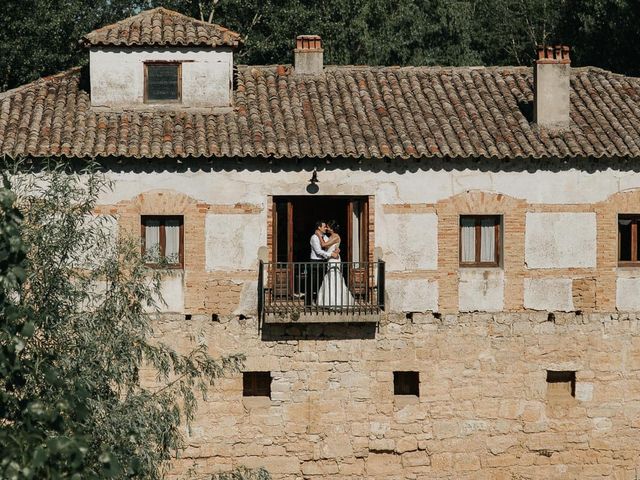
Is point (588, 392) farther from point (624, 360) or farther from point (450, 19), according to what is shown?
point (450, 19)

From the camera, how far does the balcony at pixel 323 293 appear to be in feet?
76.2

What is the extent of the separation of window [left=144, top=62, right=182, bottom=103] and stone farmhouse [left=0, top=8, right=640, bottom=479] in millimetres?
203

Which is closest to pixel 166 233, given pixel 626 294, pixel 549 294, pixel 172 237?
pixel 172 237

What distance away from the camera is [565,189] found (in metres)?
24.1

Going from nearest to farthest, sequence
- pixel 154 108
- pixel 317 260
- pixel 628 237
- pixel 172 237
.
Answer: pixel 172 237 → pixel 317 260 → pixel 628 237 → pixel 154 108

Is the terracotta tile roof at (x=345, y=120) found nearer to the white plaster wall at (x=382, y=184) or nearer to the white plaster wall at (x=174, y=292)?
the white plaster wall at (x=382, y=184)

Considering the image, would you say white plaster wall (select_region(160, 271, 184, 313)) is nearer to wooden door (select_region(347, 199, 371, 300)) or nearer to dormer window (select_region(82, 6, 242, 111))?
wooden door (select_region(347, 199, 371, 300))

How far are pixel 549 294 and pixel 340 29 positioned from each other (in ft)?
56.1

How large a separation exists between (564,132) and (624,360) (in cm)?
385

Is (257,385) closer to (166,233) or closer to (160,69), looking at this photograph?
(166,233)

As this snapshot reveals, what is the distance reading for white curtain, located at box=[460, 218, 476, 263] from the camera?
2416cm

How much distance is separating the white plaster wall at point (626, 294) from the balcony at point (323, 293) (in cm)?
392

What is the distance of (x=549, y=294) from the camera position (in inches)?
950

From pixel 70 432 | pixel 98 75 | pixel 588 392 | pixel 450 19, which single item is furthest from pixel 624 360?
pixel 450 19
